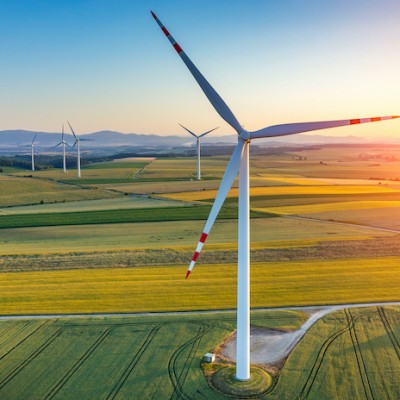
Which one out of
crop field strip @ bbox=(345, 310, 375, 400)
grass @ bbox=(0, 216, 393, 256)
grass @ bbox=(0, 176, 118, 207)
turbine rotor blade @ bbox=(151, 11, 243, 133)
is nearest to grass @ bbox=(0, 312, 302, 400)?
crop field strip @ bbox=(345, 310, 375, 400)

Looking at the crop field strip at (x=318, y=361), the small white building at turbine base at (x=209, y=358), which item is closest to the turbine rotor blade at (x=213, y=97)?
the small white building at turbine base at (x=209, y=358)

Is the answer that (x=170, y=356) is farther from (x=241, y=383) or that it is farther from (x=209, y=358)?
(x=241, y=383)

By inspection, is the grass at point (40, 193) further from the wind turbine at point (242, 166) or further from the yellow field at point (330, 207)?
the wind turbine at point (242, 166)

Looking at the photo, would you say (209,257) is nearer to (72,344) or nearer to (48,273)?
(48,273)

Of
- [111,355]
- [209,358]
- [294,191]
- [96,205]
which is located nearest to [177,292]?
[111,355]

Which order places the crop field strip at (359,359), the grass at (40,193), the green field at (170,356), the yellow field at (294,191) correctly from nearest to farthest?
the crop field strip at (359,359) → the green field at (170,356) → the grass at (40,193) → the yellow field at (294,191)

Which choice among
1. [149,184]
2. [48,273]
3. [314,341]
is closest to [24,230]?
[48,273]
